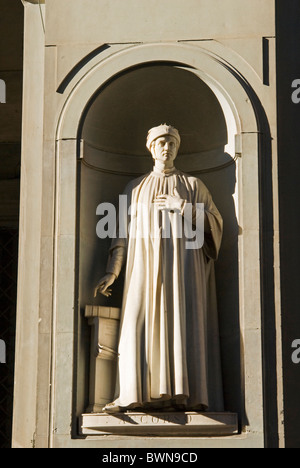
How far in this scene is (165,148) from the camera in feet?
54.1

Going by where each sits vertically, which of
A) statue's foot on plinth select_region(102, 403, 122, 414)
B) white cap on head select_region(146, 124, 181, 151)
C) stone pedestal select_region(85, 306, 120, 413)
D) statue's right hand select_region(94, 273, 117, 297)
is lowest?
statue's foot on plinth select_region(102, 403, 122, 414)

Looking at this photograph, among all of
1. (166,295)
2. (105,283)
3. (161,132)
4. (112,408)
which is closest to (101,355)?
(112,408)

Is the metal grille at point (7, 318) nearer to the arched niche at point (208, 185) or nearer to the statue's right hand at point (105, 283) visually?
the arched niche at point (208, 185)

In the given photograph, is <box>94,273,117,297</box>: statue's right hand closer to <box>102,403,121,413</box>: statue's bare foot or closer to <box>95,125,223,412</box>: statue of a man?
<box>95,125,223,412</box>: statue of a man

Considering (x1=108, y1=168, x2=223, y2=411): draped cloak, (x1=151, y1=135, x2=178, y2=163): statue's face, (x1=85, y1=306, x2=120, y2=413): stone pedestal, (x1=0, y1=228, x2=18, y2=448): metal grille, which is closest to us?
(x1=108, y1=168, x2=223, y2=411): draped cloak

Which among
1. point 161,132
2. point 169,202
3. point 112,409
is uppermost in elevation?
point 161,132

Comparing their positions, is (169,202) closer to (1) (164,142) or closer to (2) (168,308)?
(1) (164,142)

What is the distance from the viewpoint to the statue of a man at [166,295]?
1562 centimetres

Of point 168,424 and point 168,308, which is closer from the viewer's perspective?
point 168,424

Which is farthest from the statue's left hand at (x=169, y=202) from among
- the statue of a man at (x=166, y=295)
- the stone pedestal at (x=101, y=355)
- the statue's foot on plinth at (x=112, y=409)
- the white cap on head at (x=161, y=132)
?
the statue's foot on plinth at (x=112, y=409)

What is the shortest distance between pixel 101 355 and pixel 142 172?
210 centimetres

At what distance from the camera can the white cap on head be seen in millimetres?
16516

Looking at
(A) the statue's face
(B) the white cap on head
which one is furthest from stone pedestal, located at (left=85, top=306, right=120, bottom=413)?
(B) the white cap on head
